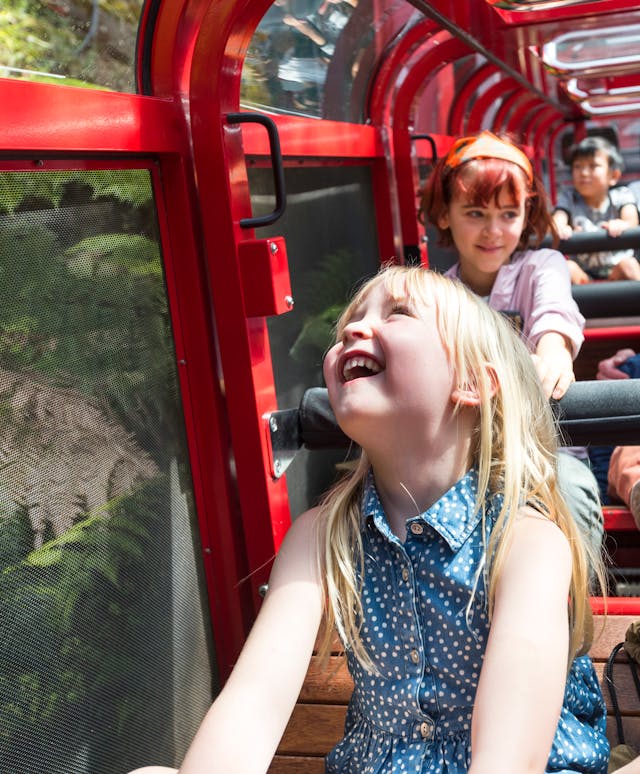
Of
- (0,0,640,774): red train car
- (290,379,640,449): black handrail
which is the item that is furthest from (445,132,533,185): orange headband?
(290,379,640,449): black handrail

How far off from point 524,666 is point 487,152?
228 centimetres

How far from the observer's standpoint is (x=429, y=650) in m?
1.78

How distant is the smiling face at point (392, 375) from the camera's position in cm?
176

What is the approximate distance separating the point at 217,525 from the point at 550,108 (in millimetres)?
8463

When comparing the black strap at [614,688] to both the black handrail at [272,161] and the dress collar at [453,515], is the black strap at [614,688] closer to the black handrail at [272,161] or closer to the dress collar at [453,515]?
the dress collar at [453,515]

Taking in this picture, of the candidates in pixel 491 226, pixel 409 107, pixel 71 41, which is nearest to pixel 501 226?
pixel 491 226

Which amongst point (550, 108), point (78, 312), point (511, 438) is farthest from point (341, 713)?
point (550, 108)

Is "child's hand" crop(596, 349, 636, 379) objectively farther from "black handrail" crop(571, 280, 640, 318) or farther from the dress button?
the dress button

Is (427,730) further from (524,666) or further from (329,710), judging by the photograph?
(329,710)

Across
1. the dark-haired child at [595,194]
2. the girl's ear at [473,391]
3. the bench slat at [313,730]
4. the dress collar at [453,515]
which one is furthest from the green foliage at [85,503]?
the dark-haired child at [595,194]

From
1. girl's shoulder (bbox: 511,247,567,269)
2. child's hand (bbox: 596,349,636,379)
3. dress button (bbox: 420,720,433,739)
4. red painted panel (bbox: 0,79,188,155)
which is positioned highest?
red painted panel (bbox: 0,79,188,155)

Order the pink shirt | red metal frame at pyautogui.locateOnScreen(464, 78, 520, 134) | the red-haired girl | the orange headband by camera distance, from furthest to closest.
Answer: red metal frame at pyautogui.locateOnScreen(464, 78, 520, 134) → the orange headband → the red-haired girl → the pink shirt

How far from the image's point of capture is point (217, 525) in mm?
2615

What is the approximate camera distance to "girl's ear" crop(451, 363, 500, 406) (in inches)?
71.6
